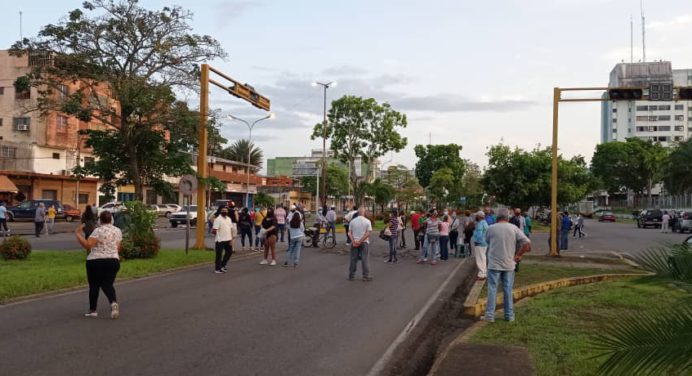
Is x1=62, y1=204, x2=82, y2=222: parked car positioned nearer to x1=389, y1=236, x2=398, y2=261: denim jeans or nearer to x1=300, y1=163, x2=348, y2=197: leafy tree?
x1=389, y1=236, x2=398, y2=261: denim jeans

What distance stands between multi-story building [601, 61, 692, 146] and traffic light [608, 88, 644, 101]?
114 m

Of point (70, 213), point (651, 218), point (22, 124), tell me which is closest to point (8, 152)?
point (22, 124)

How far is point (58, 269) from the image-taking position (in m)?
14.1

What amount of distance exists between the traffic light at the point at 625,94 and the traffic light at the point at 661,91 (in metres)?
0.30

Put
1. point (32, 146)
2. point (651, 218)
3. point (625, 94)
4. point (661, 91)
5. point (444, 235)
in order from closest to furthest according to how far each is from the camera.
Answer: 1. point (661, 91)
2. point (625, 94)
3. point (444, 235)
4. point (32, 146)
5. point (651, 218)

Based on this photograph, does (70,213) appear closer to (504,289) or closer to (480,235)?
(480,235)

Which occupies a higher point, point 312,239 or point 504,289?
point 504,289

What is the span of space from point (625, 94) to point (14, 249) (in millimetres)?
18281

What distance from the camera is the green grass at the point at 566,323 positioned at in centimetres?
643

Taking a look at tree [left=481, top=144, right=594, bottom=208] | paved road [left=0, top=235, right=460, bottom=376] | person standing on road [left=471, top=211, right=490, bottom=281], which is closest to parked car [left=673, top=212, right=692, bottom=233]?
tree [left=481, top=144, right=594, bottom=208]

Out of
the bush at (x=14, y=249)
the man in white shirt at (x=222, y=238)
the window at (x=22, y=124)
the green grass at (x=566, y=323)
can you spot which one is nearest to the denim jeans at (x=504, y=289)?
the green grass at (x=566, y=323)

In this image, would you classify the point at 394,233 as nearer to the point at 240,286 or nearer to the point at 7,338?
the point at 240,286

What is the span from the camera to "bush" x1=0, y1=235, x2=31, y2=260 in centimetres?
1636

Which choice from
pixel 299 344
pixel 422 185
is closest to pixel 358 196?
pixel 422 185
